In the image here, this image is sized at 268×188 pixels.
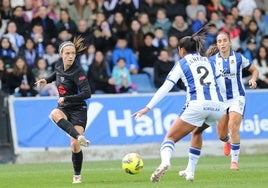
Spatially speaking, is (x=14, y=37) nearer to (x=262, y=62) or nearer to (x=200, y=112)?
(x=262, y=62)

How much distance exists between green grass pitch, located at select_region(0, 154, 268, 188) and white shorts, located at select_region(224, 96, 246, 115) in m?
1.13

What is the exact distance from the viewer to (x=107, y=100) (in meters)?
22.3

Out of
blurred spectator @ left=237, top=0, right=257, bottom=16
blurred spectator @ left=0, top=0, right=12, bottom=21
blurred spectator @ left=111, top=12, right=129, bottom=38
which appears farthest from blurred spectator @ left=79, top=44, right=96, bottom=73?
blurred spectator @ left=237, top=0, right=257, bottom=16

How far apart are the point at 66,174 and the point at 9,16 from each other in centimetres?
A: 967

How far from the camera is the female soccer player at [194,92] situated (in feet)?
42.7

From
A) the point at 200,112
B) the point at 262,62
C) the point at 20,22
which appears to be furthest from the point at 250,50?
the point at 200,112

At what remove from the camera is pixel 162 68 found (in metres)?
25.0

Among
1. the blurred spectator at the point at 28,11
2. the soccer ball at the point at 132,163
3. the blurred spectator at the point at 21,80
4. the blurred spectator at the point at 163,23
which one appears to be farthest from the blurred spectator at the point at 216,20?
the soccer ball at the point at 132,163

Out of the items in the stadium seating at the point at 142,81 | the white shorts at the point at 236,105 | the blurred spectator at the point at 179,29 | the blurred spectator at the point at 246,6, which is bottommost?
the stadium seating at the point at 142,81

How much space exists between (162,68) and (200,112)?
12.0 m

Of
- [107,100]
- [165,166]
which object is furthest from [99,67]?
[165,166]

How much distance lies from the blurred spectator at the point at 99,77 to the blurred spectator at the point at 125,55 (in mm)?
721

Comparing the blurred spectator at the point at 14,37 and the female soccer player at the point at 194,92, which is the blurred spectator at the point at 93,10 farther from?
the female soccer player at the point at 194,92

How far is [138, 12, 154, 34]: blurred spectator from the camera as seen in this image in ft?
85.9
